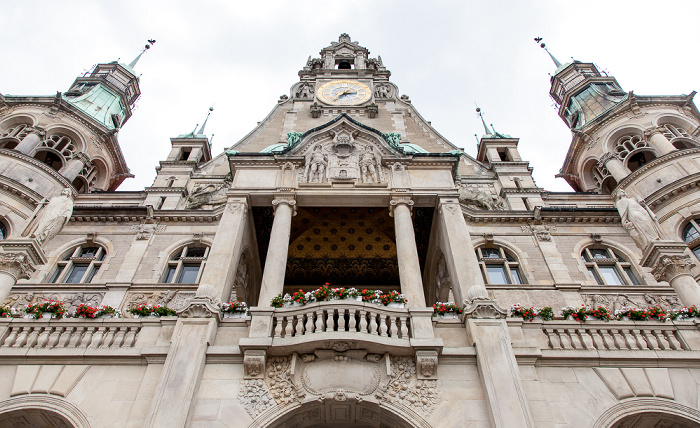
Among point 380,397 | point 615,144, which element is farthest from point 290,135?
point 615,144

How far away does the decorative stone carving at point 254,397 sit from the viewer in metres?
10.1

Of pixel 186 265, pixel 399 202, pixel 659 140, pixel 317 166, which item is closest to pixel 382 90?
pixel 317 166

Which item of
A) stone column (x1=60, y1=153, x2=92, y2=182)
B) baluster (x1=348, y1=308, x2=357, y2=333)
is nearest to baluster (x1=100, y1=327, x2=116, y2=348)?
baluster (x1=348, y1=308, x2=357, y2=333)

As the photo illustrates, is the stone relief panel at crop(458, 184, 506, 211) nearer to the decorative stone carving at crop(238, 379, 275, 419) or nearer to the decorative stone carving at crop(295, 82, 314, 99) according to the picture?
the decorative stone carving at crop(295, 82, 314, 99)

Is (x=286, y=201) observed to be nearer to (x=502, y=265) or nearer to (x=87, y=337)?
(x=87, y=337)

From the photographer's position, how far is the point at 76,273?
1855 cm

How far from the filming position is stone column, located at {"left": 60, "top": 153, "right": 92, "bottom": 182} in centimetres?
2439

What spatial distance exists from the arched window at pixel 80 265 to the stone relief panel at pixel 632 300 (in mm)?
17972

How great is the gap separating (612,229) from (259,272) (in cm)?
1439

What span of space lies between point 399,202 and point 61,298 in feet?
39.8

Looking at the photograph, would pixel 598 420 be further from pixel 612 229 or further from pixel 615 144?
pixel 615 144

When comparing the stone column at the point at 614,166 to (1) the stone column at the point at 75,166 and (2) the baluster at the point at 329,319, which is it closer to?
(2) the baluster at the point at 329,319

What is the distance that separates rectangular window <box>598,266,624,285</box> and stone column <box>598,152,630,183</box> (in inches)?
261

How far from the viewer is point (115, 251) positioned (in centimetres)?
1900
